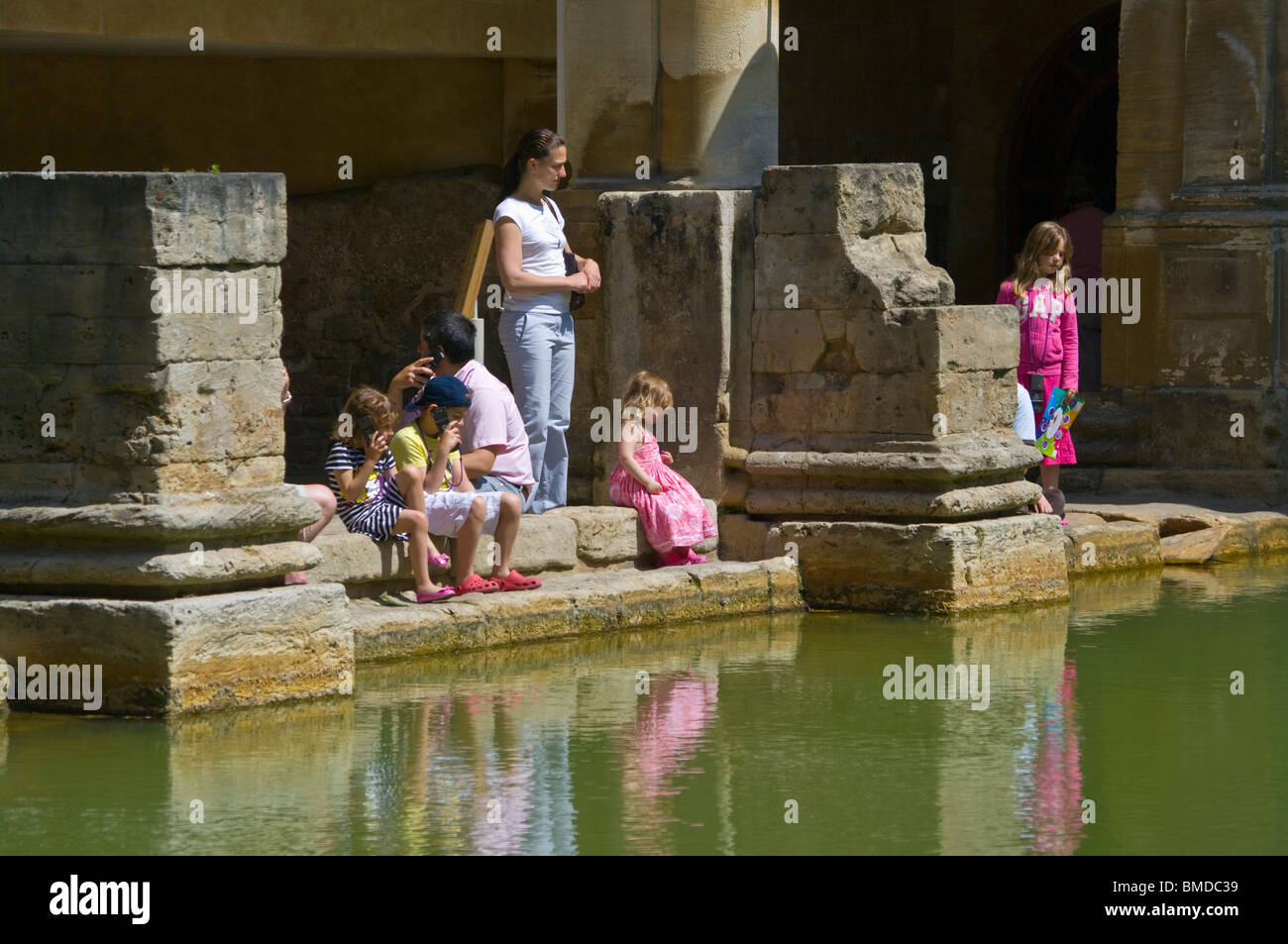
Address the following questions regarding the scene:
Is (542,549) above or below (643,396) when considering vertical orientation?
below

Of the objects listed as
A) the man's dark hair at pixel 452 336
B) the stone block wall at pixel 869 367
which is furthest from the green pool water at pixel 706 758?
the man's dark hair at pixel 452 336

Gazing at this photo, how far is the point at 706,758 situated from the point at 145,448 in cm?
191

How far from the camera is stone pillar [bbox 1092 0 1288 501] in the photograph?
38.8ft

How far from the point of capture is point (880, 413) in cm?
909

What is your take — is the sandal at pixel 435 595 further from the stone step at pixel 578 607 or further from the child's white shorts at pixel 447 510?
the child's white shorts at pixel 447 510

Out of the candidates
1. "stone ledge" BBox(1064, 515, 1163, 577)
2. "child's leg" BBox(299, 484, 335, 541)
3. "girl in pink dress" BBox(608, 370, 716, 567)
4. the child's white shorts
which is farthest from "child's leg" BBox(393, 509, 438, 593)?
"stone ledge" BBox(1064, 515, 1163, 577)

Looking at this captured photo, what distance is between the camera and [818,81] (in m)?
15.1

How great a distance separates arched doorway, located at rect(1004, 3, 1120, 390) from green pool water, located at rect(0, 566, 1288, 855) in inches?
298

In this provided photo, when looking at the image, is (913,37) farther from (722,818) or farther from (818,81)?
(722,818)

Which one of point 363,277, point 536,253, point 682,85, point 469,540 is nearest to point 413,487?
point 469,540

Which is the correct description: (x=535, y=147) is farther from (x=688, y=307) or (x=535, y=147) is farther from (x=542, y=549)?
(x=542, y=549)

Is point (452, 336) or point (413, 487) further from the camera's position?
point (452, 336)

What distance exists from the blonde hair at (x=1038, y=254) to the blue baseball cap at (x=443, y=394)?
3003mm
